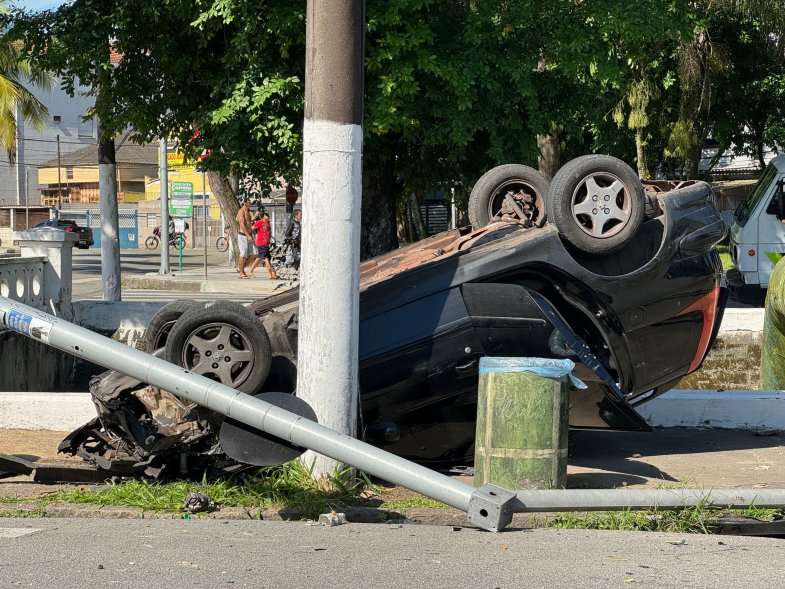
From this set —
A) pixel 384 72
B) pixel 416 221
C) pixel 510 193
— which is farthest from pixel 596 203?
pixel 416 221

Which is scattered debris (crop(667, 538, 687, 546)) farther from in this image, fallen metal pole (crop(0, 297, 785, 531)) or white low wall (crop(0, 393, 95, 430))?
white low wall (crop(0, 393, 95, 430))

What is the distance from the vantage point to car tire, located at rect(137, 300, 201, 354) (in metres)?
7.41

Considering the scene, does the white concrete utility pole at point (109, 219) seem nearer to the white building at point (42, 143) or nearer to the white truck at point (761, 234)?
the white truck at point (761, 234)

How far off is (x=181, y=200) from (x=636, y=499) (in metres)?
24.4

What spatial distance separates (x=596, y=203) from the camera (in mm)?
7277

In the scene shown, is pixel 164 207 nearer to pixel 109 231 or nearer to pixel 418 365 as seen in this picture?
pixel 109 231

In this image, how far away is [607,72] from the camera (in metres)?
13.4

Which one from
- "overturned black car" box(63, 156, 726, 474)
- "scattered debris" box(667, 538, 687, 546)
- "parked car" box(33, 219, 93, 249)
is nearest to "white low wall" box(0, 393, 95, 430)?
"overturned black car" box(63, 156, 726, 474)

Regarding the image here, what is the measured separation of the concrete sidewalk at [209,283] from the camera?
26250 mm

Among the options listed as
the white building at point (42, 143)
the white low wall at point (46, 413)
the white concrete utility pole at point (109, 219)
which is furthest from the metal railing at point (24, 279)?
the white building at point (42, 143)

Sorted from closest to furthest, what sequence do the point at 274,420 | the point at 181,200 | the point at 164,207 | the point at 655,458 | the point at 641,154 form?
1. the point at 274,420
2. the point at 655,458
3. the point at 181,200
4. the point at 164,207
5. the point at 641,154

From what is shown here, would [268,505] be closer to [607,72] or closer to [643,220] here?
[643,220]

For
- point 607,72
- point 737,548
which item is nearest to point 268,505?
point 737,548

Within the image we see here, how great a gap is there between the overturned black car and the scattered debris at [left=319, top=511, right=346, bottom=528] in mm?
911
